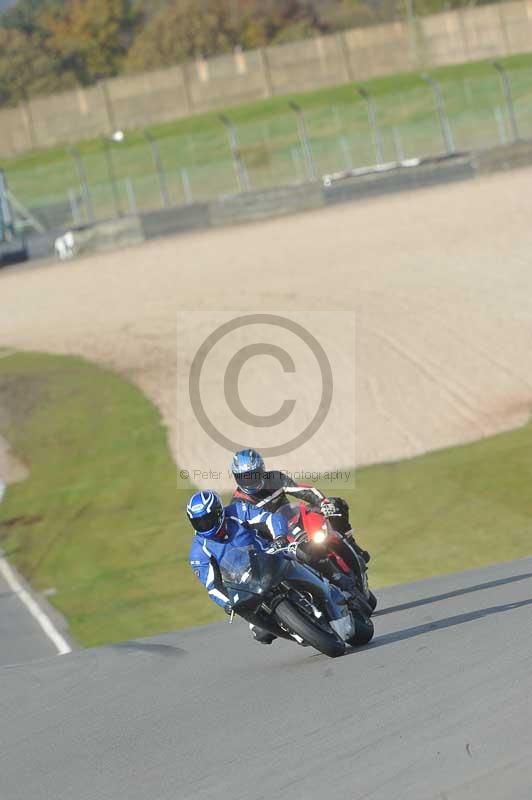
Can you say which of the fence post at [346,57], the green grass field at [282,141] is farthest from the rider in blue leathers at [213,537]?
the fence post at [346,57]

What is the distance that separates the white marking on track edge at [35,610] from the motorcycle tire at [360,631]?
449 centimetres

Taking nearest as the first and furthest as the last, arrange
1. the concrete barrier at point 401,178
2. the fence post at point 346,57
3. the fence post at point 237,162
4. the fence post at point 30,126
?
the concrete barrier at point 401,178
the fence post at point 237,162
the fence post at point 30,126
the fence post at point 346,57

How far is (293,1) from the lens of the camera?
4299 inches

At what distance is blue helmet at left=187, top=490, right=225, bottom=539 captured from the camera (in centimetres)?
908

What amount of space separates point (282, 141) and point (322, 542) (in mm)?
47008

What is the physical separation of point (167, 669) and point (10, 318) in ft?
85.8

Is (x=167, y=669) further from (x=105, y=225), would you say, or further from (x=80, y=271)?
(x=105, y=225)

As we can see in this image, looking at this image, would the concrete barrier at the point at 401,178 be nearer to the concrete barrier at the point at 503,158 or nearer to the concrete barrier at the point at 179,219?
the concrete barrier at the point at 503,158

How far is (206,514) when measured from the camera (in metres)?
9.06

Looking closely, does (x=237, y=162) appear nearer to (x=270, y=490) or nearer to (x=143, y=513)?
(x=143, y=513)

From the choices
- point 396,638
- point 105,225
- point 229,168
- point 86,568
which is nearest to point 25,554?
point 86,568

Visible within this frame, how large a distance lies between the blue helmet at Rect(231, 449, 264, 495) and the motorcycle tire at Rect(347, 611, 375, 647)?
51.5 inches

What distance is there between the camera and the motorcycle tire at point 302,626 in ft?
29.7

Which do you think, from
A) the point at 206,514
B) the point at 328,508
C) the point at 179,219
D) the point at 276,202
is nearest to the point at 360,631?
the point at 328,508
